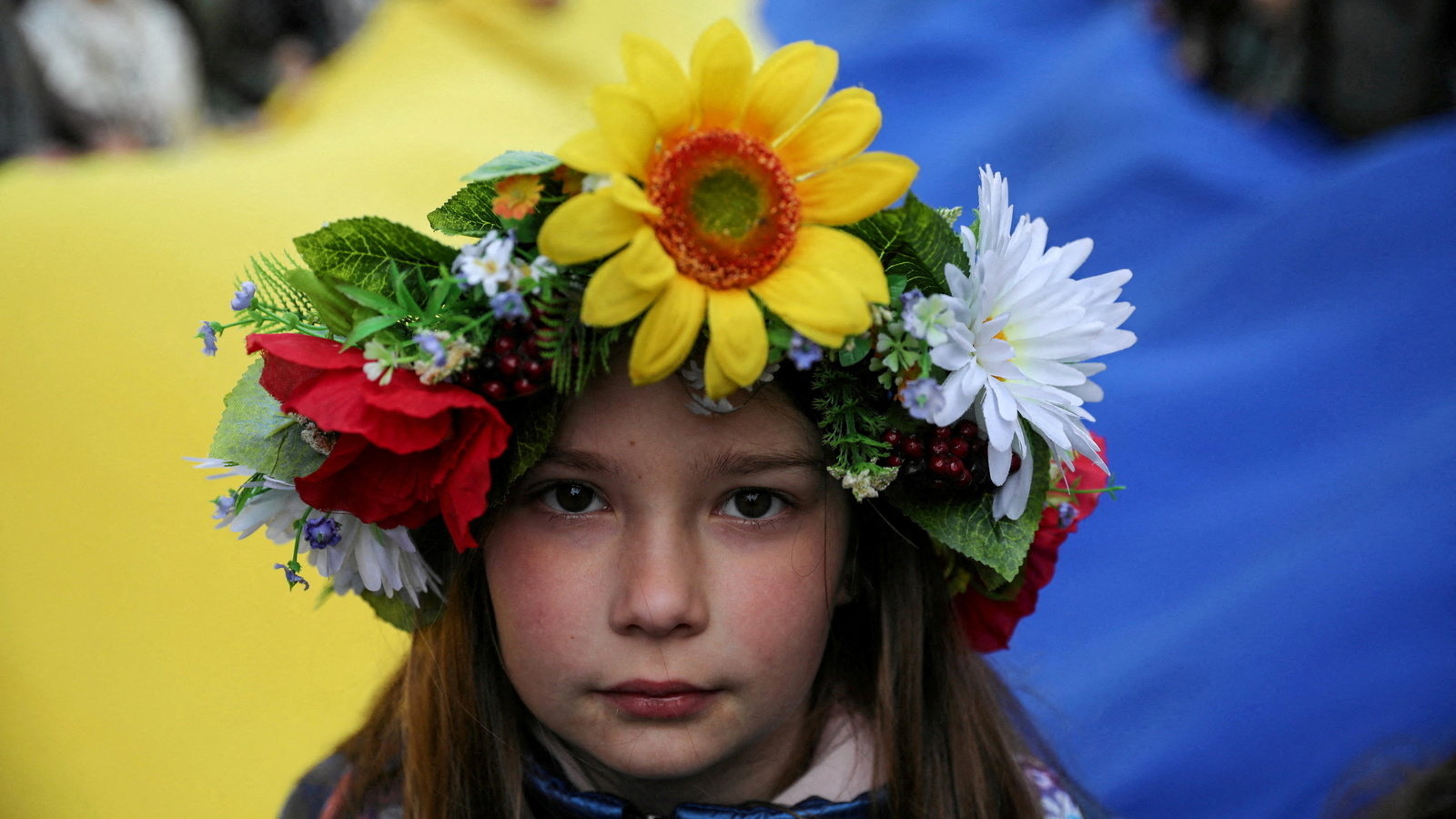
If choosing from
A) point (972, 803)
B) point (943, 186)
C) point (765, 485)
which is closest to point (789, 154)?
point (765, 485)

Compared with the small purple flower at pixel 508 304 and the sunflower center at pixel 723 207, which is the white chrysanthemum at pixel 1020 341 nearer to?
the sunflower center at pixel 723 207

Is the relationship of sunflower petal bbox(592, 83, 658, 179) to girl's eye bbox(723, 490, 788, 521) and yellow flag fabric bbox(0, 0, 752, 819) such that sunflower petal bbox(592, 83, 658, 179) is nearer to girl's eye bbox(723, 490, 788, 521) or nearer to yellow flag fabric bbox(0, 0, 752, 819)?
girl's eye bbox(723, 490, 788, 521)

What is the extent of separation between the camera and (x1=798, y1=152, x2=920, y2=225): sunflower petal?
1.03m

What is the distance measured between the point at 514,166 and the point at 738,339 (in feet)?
0.84

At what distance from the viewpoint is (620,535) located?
3.76ft

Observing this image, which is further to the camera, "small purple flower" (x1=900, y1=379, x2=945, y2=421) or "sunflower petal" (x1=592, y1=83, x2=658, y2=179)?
"small purple flower" (x1=900, y1=379, x2=945, y2=421)

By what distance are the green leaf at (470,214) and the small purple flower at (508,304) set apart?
0.42ft

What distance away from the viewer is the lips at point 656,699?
114cm

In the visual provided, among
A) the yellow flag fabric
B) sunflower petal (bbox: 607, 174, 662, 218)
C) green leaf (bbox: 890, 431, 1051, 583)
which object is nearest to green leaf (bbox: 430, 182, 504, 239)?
sunflower petal (bbox: 607, 174, 662, 218)

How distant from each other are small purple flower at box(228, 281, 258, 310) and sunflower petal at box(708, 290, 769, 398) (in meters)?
0.45

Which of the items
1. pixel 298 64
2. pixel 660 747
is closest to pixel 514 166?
pixel 660 747

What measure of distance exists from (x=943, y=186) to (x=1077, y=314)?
2353 mm

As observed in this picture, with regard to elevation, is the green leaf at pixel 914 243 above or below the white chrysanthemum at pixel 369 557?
above

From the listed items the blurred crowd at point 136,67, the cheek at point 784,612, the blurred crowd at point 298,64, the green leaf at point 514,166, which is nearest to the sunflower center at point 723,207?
the green leaf at point 514,166
